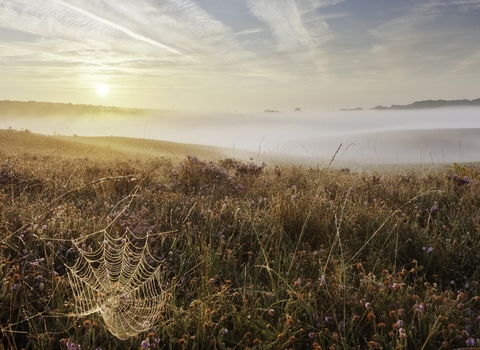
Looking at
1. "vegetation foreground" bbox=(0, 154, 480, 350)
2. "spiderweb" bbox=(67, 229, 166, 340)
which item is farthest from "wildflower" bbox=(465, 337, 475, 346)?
"spiderweb" bbox=(67, 229, 166, 340)

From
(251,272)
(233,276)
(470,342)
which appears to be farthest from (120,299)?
(470,342)

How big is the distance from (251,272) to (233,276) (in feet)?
0.69

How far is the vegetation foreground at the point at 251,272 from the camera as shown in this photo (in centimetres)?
247

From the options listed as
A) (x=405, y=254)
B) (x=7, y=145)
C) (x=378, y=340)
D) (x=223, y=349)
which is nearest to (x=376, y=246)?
(x=405, y=254)

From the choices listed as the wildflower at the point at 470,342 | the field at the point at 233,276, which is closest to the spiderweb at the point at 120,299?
the field at the point at 233,276

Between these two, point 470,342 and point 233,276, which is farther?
point 233,276

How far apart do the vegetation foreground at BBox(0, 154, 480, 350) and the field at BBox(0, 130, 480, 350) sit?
0.02 meters

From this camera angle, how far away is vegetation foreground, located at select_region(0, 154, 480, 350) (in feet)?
8.11

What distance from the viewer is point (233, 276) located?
3387mm

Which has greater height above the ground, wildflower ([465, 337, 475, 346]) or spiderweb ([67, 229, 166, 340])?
wildflower ([465, 337, 475, 346])

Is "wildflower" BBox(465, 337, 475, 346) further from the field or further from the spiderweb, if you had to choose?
the spiderweb

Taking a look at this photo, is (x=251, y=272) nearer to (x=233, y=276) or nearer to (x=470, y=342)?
(x=233, y=276)

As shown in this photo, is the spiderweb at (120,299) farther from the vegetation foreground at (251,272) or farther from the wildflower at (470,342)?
the wildflower at (470,342)

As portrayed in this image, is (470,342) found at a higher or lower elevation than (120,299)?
higher
